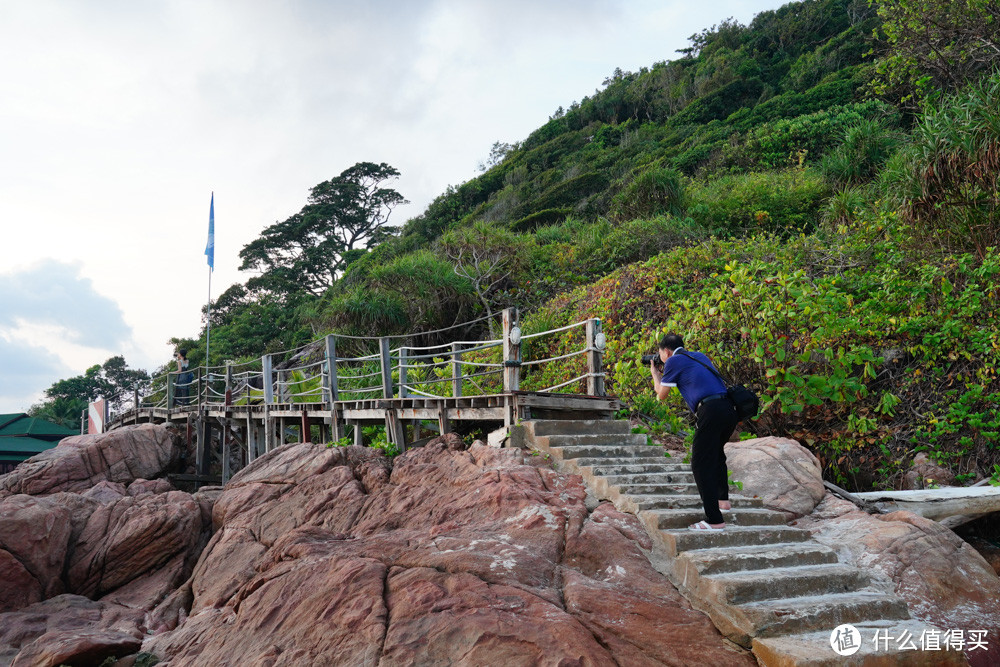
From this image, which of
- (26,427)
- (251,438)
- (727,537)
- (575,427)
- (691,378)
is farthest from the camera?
(26,427)

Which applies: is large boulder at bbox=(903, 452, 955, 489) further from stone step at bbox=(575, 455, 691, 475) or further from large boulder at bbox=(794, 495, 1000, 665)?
stone step at bbox=(575, 455, 691, 475)

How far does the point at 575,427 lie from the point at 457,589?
10.2 feet

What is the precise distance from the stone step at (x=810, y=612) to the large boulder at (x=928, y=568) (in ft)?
1.63

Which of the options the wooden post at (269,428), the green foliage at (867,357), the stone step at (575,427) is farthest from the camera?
the wooden post at (269,428)

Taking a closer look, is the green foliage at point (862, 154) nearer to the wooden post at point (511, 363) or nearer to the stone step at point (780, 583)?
the wooden post at point (511, 363)

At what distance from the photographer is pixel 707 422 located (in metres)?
5.25

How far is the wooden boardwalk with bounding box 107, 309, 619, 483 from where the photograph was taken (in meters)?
7.82

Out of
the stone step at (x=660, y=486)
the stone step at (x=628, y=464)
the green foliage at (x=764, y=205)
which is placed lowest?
the stone step at (x=660, y=486)

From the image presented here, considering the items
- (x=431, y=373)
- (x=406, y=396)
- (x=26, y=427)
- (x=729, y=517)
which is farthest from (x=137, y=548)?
(x=26, y=427)

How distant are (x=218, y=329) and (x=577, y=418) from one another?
28038 millimetres

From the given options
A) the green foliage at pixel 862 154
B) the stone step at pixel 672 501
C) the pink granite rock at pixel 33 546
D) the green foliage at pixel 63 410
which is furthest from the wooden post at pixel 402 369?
the green foliage at pixel 63 410

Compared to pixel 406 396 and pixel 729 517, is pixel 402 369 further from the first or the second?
pixel 729 517

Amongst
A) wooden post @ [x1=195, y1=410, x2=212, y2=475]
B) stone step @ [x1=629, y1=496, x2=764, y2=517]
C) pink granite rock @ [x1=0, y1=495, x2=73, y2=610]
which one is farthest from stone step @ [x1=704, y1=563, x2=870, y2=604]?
wooden post @ [x1=195, y1=410, x2=212, y2=475]

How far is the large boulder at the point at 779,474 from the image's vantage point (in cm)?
646
